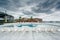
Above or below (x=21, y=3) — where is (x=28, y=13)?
below

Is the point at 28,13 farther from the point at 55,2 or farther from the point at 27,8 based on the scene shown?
the point at 55,2

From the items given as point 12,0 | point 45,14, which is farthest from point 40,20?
point 12,0

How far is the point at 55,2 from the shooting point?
5277mm

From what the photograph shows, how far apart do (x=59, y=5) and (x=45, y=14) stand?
89cm

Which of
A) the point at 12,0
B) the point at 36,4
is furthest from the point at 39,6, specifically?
the point at 12,0

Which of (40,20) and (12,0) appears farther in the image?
(40,20)

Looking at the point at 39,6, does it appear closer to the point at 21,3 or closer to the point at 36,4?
the point at 36,4

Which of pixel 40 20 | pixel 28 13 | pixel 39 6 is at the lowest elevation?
pixel 40 20

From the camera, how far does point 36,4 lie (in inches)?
212

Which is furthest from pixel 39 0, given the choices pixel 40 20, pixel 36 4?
pixel 40 20

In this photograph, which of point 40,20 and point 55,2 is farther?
point 40,20

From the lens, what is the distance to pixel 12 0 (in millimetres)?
5344

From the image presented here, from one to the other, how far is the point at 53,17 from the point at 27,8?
148cm

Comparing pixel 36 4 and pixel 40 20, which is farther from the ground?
pixel 36 4
